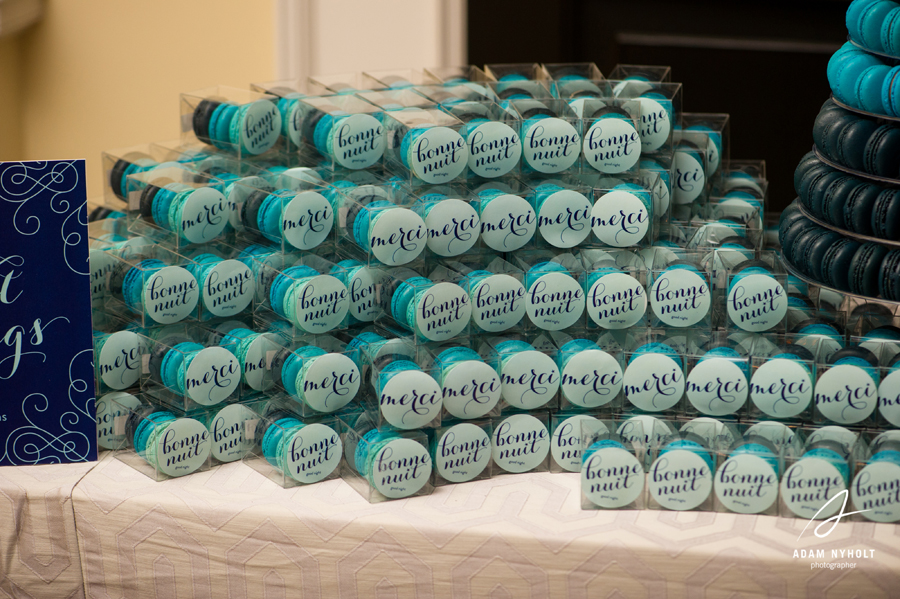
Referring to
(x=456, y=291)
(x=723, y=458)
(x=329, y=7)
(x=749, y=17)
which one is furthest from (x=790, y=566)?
Answer: (x=329, y=7)

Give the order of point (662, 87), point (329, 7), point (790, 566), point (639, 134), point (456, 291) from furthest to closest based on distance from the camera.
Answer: point (329, 7)
point (662, 87)
point (639, 134)
point (456, 291)
point (790, 566)

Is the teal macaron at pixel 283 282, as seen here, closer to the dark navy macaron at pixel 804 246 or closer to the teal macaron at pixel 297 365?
the teal macaron at pixel 297 365

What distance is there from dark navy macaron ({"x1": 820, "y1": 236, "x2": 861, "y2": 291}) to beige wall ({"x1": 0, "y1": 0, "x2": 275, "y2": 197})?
1.42 m

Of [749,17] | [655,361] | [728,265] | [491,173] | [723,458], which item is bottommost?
[723,458]

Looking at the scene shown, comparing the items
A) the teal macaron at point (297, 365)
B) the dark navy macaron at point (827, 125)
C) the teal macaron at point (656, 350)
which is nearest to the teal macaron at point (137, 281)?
the teal macaron at point (297, 365)

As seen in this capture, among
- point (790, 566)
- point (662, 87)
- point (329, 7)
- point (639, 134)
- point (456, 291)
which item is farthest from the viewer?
point (329, 7)

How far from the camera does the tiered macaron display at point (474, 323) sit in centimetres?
122

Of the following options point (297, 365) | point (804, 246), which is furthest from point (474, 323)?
point (804, 246)

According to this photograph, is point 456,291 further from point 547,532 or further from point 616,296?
point 547,532

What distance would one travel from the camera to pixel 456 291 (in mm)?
1251

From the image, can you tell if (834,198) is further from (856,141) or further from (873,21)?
(873,21)

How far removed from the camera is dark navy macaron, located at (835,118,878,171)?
1.21m

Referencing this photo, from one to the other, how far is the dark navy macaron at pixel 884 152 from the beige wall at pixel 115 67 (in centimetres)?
144

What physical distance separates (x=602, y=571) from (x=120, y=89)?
1.74m
